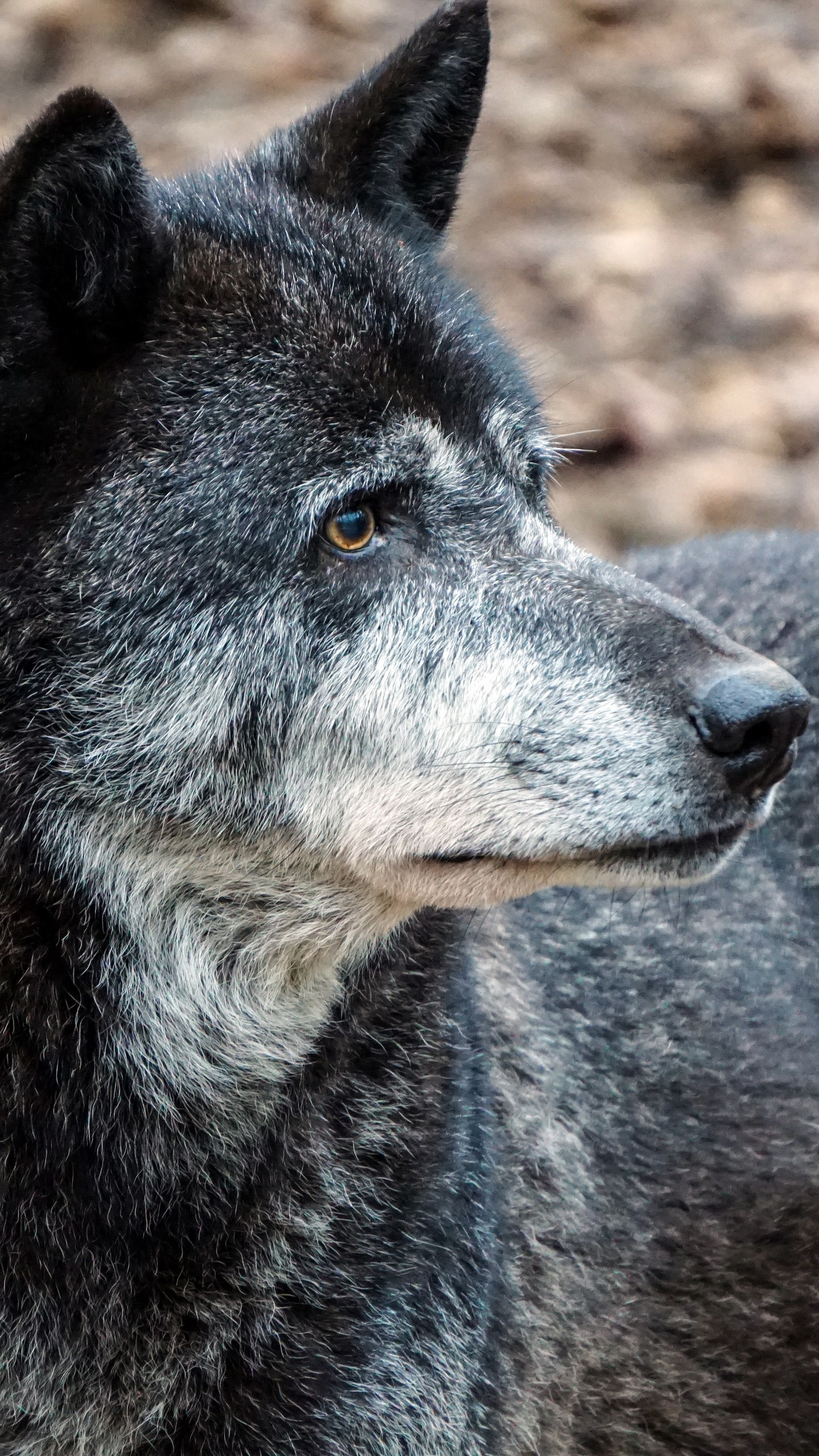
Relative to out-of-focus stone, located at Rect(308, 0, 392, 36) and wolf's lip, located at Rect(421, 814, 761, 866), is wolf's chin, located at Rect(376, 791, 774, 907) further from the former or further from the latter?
out-of-focus stone, located at Rect(308, 0, 392, 36)

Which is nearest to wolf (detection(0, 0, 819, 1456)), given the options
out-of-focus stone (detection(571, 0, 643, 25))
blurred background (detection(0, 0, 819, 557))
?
blurred background (detection(0, 0, 819, 557))

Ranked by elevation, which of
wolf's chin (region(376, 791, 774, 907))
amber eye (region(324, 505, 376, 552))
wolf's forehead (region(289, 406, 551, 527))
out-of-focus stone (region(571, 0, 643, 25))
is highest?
out-of-focus stone (region(571, 0, 643, 25))

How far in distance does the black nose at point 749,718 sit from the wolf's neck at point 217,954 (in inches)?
28.3

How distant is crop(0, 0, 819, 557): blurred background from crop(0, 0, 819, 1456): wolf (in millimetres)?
4757

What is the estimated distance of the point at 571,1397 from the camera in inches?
156

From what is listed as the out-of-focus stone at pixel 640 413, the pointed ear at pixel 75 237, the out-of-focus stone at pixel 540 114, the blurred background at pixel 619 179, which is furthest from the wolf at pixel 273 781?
the out-of-focus stone at pixel 540 114

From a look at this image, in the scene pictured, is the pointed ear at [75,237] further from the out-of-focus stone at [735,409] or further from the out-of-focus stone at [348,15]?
the out-of-focus stone at [348,15]

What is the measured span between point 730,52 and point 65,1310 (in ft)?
30.5

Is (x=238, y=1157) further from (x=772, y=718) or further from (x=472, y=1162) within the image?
(x=772, y=718)

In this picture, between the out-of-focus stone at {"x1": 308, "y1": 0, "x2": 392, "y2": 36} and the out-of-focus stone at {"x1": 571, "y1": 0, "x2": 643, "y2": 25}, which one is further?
the out-of-focus stone at {"x1": 571, "y1": 0, "x2": 643, "y2": 25}

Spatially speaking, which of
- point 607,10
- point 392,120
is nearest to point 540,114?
Result: point 607,10

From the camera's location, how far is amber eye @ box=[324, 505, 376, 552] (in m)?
3.26

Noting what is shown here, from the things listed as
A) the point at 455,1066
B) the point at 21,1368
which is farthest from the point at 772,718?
the point at 21,1368

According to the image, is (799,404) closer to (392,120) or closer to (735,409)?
(735,409)
